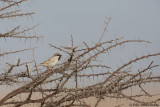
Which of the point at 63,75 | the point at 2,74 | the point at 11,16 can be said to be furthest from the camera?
the point at 11,16

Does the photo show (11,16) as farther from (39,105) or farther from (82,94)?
(82,94)

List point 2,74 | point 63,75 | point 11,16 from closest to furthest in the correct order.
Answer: point 63,75 → point 2,74 → point 11,16

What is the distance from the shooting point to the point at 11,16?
4164 mm

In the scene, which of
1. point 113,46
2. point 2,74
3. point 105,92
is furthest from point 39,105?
point 113,46

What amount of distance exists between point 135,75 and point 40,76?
958 mm

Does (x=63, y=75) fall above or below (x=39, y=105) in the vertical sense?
above

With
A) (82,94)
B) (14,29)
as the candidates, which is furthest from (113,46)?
(14,29)

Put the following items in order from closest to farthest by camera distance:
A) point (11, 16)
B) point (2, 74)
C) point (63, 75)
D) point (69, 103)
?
point (63, 75), point (69, 103), point (2, 74), point (11, 16)

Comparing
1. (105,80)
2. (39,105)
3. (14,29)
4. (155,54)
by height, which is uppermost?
(14,29)

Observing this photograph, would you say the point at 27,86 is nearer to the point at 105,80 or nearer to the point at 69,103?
the point at 69,103

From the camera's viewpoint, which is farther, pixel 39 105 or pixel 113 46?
pixel 39 105

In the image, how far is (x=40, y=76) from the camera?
9.85ft

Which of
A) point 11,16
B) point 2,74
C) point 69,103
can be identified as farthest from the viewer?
point 11,16

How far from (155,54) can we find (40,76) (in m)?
1.18
